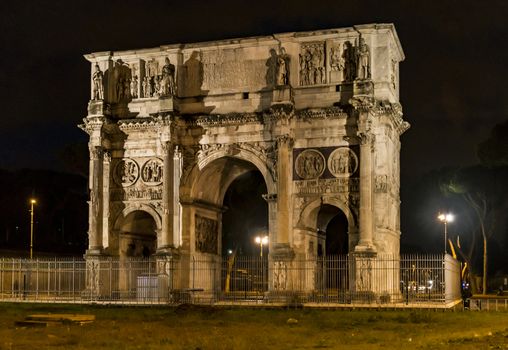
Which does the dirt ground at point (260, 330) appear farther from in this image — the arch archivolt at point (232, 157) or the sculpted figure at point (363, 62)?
the sculpted figure at point (363, 62)

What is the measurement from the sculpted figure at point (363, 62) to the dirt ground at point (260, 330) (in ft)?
30.6

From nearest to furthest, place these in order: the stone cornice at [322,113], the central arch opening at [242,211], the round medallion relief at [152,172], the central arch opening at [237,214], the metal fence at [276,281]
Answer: the metal fence at [276,281], the stone cornice at [322,113], the central arch opening at [237,214], the round medallion relief at [152,172], the central arch opening at [242,211]

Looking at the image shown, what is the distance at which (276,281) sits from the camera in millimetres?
31594

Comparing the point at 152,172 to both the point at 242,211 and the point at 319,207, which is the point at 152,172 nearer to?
the point at 319,207

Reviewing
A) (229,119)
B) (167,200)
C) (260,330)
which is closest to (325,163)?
(229,119)

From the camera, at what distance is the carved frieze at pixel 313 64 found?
32.8 m

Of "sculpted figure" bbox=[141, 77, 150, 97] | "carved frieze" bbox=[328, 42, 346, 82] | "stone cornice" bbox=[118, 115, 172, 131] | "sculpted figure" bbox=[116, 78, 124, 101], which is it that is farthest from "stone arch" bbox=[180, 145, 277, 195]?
"sculpted figure" bbox=[116, 78, 124, 101]

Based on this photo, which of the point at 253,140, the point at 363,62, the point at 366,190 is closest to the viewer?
the point at 366,190

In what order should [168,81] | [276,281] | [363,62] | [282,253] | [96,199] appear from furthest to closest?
[96,199] → [168,81] → [282,253] → [363,62] → [276,281]

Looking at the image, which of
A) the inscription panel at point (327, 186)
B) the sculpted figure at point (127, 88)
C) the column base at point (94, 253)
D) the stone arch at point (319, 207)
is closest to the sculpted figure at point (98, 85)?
the sculpted figure at point (127, 88)

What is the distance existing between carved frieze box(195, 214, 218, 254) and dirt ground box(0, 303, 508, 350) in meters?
7.73

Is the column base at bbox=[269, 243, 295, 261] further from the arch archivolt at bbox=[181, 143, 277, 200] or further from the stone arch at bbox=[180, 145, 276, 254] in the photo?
the arch archivolt at bbox=[181, 143, 277, 200]

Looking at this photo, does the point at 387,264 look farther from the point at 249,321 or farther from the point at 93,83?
the point at 93,83

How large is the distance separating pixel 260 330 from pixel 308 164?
46.2 ft
